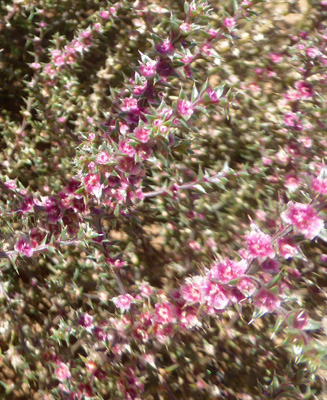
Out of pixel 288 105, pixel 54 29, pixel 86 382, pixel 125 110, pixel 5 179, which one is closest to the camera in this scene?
pixel 125 110

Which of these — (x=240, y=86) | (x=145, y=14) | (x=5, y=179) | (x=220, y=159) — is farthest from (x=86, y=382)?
(x=145, y=14)

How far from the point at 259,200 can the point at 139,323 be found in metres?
1.00

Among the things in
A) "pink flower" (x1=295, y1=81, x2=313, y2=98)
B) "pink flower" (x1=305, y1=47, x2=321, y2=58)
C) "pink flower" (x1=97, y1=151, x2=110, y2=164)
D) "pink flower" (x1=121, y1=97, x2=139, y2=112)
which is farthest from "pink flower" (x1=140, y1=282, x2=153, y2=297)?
"pink flower" (x1=305, y1=47, x2=321, y2=58)

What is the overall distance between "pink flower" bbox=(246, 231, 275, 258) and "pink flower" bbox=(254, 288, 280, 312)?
4.6 inches

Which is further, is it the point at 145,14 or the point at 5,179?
the point at 145,14

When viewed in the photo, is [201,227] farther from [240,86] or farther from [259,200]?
[240,86]

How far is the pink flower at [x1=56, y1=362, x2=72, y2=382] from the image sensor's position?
6.52 ft

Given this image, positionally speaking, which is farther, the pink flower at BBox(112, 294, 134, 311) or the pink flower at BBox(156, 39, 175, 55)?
the pink flower at BBox(112, 294, 134, 311)

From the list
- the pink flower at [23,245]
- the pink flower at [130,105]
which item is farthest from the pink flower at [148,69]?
the pink flower at [23,245]

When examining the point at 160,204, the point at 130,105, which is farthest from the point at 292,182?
the point at 130,105

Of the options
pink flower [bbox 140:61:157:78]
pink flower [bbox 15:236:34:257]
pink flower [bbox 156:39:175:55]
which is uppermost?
pink flower [bbox 156:39:175:55]

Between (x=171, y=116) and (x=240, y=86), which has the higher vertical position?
(x=171, y=116)

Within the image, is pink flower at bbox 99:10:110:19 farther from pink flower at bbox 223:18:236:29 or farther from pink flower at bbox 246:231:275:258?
pink flower at bbox 246:231:275:258

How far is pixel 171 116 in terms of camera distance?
1.55 m
